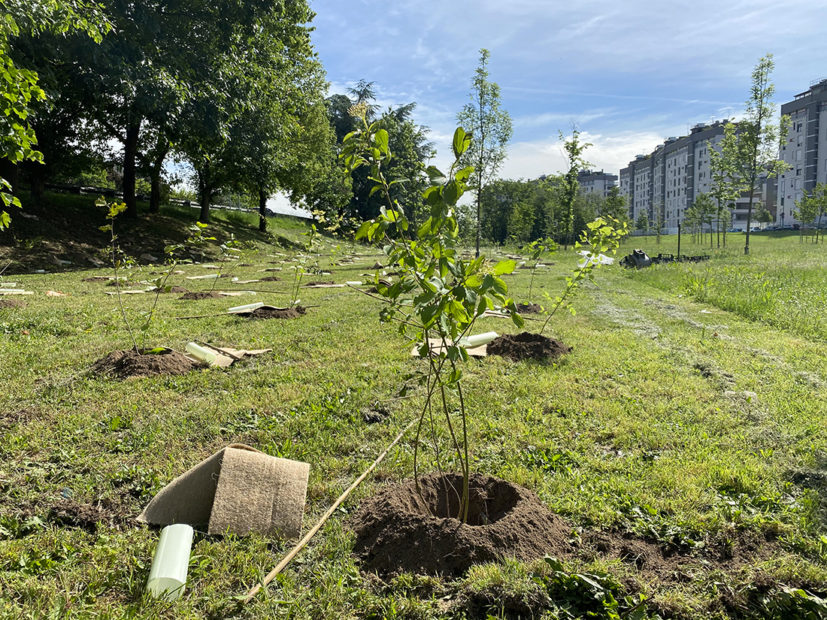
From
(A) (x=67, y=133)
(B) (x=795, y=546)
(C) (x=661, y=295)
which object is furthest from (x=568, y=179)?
(B) (x=795, y=546)

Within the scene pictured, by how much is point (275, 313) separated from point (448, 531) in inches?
247

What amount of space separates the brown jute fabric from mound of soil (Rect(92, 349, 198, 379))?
2.38 m

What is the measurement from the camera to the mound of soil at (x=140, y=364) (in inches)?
187

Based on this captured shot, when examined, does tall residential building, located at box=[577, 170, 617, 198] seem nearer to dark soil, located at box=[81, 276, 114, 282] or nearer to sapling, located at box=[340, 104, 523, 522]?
dark soil, located at box=[81, 276, 114, 282]

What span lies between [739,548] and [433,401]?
240cm

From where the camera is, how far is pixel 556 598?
80.4 inches

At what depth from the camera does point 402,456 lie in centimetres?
331

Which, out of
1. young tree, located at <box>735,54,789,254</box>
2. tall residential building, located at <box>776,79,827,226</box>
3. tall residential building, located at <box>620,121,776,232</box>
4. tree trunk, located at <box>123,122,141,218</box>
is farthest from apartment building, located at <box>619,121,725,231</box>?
tree trunk, located at <box>123,122,141,218</box>

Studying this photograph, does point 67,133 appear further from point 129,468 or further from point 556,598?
point 556,598

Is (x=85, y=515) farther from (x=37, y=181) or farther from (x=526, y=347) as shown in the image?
(x=37, y=181)

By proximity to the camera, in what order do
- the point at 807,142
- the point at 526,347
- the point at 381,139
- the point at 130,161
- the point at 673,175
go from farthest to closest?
the point at 673,175, the point at 807,142, the point at 130,161, the point at 526,347, the point at 381,139

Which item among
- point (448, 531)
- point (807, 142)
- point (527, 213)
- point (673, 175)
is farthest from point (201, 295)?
point (673, 175)

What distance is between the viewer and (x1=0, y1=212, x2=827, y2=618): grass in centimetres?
207

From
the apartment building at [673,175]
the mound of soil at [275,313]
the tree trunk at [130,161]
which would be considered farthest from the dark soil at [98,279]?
the apartment building at [673,175]
